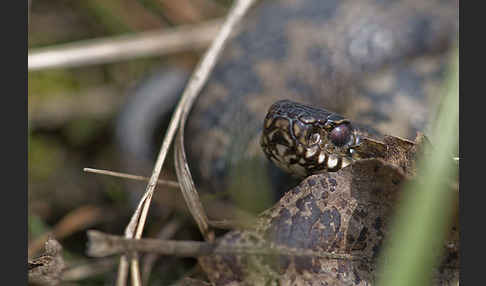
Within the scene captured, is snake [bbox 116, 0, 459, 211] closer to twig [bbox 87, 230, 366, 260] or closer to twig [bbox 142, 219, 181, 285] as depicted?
twig [bbox 142, 219, 181, 285]

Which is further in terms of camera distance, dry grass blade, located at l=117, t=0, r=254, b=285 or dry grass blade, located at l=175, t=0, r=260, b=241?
dry grass blade, located at l=175, t=0, r=260, b=241

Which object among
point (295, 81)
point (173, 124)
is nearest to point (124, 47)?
point (295, 81)

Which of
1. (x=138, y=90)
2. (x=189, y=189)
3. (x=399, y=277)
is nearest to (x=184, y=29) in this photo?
(x=138, y=90)

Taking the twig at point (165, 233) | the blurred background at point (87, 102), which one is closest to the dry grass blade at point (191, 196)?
the twig at point (165, 233)

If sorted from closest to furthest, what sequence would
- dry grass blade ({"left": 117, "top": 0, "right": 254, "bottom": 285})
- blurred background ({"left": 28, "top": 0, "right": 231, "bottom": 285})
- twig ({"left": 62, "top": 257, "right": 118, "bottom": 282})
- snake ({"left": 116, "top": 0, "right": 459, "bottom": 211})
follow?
dry grass blade ({"left": 117, "top": 0, "right": 254, "bottom": 285})
twig ({"left": 62, "top": 257, "right": 118, "bottom": 282})
snake ({"left": 116, "top": 0, "right": 459, "bottom": 211})
blurred background ({"left": 28, "top": 0, "right": 231, "bottom": 285})

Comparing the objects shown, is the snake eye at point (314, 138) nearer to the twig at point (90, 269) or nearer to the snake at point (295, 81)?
the snake at point (295, 81)

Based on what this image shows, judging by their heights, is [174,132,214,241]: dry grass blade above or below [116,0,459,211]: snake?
below

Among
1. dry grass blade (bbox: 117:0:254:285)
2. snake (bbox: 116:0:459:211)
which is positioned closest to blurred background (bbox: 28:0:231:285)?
snake (bbox: 116:0:459:211)
